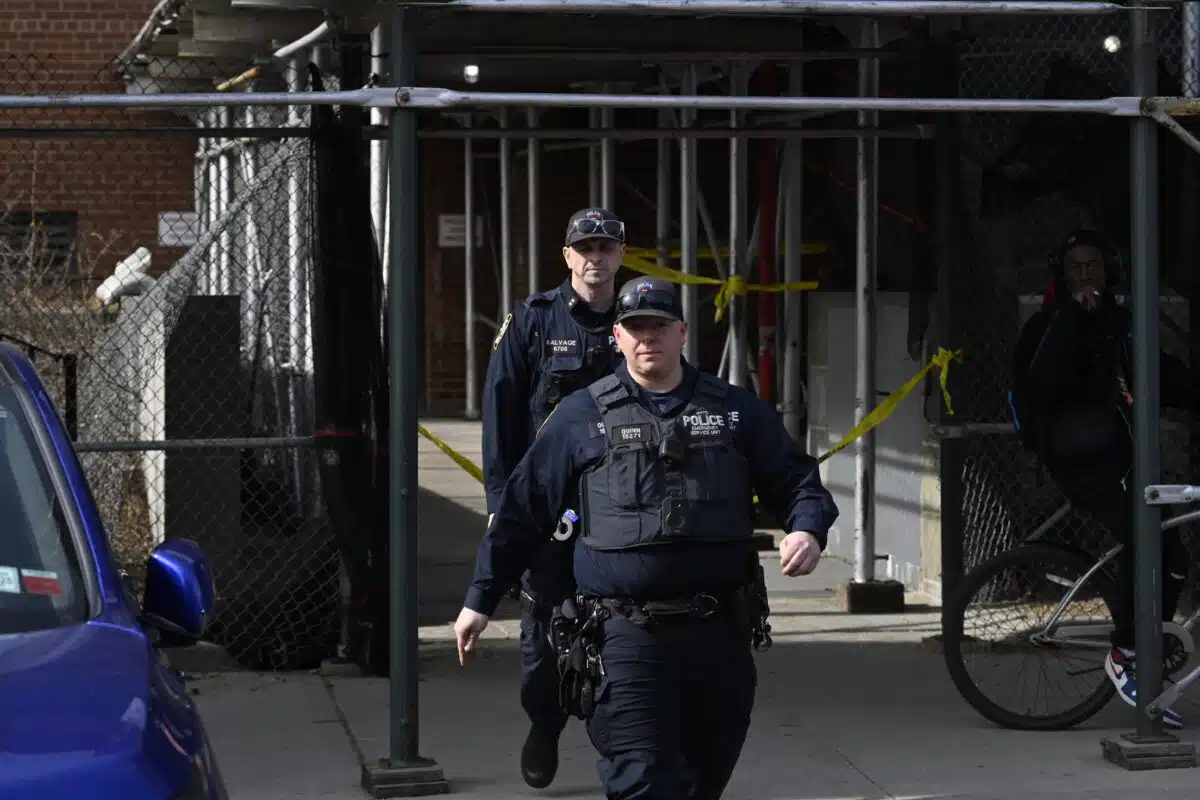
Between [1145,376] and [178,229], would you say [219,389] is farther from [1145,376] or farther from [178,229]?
[178,229]

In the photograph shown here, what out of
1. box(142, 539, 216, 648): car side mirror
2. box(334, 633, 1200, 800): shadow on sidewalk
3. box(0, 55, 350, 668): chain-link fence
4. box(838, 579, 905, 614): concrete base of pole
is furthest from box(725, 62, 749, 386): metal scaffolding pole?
box(142, 539, 216, 648): car side mirror

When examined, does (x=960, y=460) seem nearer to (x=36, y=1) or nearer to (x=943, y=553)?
(x=943, y=553)

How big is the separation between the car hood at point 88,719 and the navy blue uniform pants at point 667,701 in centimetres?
124

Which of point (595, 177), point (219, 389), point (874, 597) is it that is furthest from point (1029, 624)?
point (595, 177)

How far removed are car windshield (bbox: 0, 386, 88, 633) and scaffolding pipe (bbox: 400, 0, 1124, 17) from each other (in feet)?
8.66

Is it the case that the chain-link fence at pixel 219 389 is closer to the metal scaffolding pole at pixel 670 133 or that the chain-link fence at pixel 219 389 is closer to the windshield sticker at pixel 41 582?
the metal scaffolding pole at pixel 670 133

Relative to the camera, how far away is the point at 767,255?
11953 millimetres

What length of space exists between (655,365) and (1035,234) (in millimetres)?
4389

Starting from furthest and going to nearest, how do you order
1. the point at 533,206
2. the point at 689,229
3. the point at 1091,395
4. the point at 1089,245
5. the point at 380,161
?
the point at 533,206
the point at 689,229
the point at 380,161
the point at 1091,395
the point at 1089,245

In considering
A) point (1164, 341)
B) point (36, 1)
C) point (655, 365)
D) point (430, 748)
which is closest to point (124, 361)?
point (430, 748)

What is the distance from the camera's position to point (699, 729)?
507 centimetres

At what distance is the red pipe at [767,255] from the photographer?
11.9m

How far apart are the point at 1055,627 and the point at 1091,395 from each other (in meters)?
0.89

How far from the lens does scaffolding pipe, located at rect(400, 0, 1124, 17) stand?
22.0 ft
